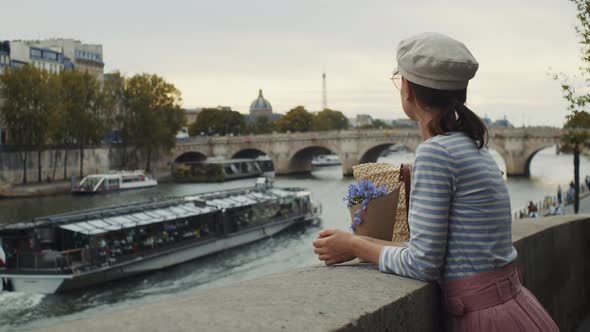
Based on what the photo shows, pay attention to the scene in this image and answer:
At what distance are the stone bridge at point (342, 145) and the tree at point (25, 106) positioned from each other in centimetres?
1963

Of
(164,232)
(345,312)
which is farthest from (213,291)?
(164,232)

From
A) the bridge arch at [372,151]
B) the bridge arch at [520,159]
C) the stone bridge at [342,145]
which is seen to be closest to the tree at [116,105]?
the stone bridge at [342,145]

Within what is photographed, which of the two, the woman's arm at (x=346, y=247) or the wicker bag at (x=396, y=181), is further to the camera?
the wicker bag at (x=396, y=181)

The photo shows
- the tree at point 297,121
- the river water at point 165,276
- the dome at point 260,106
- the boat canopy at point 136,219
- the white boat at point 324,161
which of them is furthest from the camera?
the dome at point 260,106

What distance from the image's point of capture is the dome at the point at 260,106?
15338cm

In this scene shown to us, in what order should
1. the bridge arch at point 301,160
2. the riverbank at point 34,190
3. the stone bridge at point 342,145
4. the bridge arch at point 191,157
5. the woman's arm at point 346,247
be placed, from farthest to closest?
the bridge arch at point 191,157 < the bridge arch at point 301,160 < the stone bridge at point 342,145 < the riverbank at point 34,190 < the woman's arm at point 346,247

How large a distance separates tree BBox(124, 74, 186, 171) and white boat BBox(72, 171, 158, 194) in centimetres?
845

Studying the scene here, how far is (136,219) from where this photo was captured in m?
20.9

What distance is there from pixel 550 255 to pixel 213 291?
2283 mm

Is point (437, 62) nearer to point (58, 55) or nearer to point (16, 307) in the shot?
point (16, 307)

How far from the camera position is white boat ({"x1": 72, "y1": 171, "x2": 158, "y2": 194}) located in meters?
42.2

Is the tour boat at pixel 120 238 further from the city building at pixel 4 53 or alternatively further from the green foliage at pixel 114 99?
the city building at pixel 4 53

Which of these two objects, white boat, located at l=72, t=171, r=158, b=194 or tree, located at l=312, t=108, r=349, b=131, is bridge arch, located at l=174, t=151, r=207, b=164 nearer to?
white boat, located at l=72, t=171, r=158, b=194

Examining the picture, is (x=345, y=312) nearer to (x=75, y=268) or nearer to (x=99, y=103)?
(x=75, y=268)
